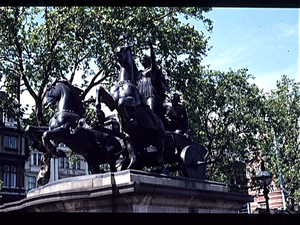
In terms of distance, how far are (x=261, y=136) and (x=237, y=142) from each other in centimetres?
409

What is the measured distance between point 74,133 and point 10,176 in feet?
117

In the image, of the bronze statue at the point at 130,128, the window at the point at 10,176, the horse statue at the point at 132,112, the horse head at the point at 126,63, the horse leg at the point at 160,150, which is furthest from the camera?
the window at the point at 10,176

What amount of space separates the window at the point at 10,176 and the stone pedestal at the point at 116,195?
3500cm

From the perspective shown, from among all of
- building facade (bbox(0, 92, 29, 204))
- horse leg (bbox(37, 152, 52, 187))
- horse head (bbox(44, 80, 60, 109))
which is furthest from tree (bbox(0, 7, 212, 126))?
building facade (bbox(0, 92, 29, 204))

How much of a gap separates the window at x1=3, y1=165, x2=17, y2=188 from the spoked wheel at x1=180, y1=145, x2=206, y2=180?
34923 millimetres

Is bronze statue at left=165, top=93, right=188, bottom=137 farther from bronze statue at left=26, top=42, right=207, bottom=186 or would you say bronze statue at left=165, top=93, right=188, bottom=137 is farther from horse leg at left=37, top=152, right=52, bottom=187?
horse leg at left=37, top=152, right=52, bottom=187

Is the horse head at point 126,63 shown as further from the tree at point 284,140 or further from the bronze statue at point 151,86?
the tree at point 284,140

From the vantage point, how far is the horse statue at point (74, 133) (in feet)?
37.2

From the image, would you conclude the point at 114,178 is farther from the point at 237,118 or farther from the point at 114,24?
the point at 237,118

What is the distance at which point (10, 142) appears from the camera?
4619cm

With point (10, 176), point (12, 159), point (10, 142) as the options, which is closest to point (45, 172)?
point (10, 176)

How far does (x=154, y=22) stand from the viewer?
23.1m

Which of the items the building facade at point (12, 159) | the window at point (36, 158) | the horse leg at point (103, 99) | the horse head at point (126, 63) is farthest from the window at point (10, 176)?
the horse leg at point (103, 99)
